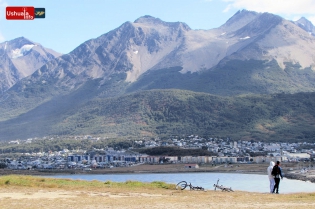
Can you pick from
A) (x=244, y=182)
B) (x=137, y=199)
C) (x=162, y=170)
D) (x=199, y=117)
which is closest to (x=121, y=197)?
(x=137, y=199)

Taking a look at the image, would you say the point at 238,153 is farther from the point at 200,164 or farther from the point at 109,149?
the point at 109,149

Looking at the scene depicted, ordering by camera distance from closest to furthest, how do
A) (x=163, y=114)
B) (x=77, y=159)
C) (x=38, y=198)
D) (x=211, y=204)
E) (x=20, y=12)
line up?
(x=211, y=204) → (x=38, y=198) → (x=20, y=12) → (x=77, y=159) → (x=163, y=114)

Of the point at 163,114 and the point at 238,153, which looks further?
the point at 163,114

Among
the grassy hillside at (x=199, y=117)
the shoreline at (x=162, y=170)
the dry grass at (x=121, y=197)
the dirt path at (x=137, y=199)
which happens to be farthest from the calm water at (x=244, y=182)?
the grassy hillside at (x=199, y=117)

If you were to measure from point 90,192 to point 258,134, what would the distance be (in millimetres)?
133606

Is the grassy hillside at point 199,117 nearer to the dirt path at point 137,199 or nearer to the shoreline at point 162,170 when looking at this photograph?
the shoreline at point 162,170

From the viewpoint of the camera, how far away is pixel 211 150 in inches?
5615

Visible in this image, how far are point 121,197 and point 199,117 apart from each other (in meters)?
151

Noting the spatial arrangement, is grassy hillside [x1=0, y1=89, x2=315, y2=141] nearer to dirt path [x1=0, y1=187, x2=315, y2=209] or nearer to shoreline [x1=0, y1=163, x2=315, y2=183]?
shoreline [x1=0, y1=163, x2=315, y2=183]

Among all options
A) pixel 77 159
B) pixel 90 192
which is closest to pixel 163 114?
pixel 77 159

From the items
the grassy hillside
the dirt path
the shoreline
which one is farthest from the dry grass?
the grassy hillside

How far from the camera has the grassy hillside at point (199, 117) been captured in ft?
547

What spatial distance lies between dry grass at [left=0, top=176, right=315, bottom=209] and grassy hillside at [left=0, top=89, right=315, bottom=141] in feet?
415

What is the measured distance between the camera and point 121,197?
27.4 meters
